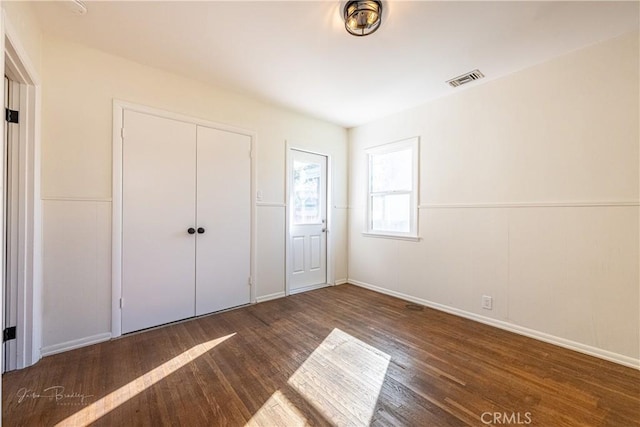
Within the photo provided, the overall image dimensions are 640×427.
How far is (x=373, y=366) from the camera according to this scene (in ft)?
6.72

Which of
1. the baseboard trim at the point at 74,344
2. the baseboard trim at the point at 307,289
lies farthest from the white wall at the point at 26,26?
the baseboard trim at the point at 307,289

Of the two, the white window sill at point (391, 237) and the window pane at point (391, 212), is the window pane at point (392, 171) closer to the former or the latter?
the window pane at point (391, 212)

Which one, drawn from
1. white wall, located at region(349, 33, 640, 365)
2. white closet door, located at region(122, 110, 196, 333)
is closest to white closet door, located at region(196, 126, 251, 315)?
white closet door, located at region(122, 110, 196, 333)

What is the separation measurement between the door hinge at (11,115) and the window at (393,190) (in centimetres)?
356

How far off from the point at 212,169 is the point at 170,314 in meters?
1.53

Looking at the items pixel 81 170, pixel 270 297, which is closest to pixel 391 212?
pixel 270 297

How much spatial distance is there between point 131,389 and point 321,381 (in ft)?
3.99

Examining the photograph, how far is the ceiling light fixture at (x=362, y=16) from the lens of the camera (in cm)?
180

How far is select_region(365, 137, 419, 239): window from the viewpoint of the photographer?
352 centimetres

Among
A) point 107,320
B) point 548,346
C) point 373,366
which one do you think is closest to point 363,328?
point 373,366

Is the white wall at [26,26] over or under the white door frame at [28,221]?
over

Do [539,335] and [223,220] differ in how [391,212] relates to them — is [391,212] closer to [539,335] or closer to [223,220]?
[539,335]

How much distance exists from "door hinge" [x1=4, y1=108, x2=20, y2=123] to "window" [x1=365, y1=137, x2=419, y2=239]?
3558 millimetres

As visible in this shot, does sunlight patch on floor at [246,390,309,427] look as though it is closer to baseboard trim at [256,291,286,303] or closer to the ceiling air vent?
baseboard trim at [256,291,286,303]
